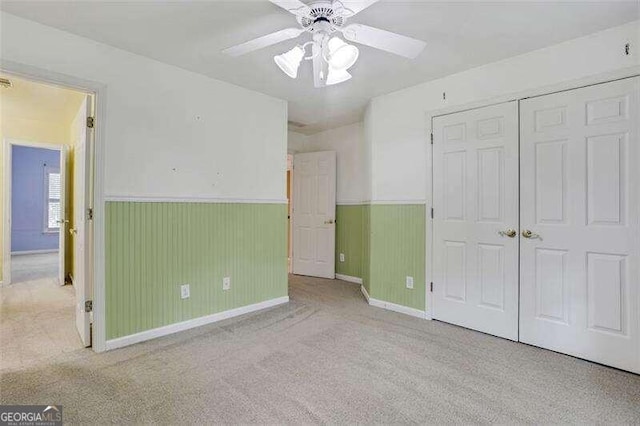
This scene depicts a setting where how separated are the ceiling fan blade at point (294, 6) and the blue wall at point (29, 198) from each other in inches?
311

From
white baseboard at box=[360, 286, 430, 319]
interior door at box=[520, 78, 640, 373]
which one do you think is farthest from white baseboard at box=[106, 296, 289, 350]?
interior door at box=[520, 78, 640, 373]

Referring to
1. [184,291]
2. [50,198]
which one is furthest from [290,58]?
[50,198]

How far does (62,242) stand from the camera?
450cm

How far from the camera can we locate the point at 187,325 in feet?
9.33

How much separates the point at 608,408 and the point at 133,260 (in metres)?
3.27

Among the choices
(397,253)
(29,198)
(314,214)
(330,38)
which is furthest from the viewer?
(29,198)

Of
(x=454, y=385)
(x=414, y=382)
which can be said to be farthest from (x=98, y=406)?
(x=454, y=385)

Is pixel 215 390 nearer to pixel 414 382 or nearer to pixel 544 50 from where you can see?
pixel 414 382

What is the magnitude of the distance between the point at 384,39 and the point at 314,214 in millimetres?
3454

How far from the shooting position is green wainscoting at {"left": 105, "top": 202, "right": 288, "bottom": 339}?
250 centimetres

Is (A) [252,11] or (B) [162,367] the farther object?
(B) [162,367]

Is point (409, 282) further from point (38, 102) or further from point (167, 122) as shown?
point (38, 102)

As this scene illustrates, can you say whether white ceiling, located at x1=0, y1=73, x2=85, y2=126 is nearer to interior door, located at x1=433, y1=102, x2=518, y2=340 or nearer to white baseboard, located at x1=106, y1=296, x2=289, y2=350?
white baseboard, located at x1=106, y1=296, x2=289, y2=350

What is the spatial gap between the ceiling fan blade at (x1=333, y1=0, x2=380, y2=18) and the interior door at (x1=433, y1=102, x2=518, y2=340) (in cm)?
165
